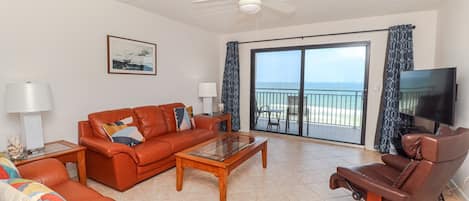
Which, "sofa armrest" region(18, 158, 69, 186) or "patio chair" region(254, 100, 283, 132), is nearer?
"sofa armrest" region(18, 158, 69, 186)

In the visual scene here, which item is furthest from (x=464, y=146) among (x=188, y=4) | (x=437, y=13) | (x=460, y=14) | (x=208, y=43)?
(x=208, y=43)

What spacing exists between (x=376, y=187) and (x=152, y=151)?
7.30ft

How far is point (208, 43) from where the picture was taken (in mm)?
5164

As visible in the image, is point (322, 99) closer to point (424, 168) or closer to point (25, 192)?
point (424, 168)

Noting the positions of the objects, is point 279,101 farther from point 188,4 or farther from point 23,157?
point 23,157

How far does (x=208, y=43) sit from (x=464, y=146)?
445 centimetres

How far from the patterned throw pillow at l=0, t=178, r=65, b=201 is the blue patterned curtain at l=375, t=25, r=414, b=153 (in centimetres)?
406

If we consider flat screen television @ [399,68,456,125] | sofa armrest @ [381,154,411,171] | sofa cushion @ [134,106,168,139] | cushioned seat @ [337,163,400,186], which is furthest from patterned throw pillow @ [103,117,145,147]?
Result: flat screen television @ [399,68,456,125]

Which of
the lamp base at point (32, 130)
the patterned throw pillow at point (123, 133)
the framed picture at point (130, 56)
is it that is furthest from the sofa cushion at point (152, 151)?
the framed picture at point (130, 56)

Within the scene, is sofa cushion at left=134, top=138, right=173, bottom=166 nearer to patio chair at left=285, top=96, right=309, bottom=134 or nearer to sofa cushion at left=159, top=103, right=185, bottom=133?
sofa cushion at left=159, top=103, right=185, bottom=133

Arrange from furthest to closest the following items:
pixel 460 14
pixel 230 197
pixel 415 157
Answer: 1. pixel 460 14
2. pixel 230 197
3. pixel 415 157

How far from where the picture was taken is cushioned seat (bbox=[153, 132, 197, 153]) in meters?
3.04

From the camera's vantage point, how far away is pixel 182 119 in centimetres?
375

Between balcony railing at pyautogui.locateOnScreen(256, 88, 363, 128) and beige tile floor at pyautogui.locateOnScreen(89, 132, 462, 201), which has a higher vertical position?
balcony railing at pyautogui.locateOnScreen(256, 88, 363, 128)
